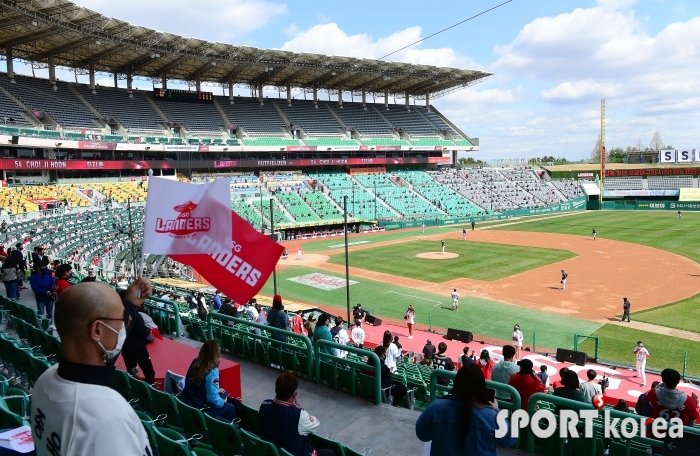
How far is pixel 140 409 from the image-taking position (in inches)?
264

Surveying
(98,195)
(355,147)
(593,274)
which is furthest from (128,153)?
(593,274)

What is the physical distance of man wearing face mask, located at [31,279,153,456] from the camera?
2.18m

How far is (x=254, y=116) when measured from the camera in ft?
246

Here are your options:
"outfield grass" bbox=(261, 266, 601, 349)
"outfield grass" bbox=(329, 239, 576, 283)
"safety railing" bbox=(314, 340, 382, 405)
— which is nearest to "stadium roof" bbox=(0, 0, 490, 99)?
"outfield grass" bbox=(329, 239, 576, 283)

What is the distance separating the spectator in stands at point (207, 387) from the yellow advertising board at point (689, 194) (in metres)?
84.7

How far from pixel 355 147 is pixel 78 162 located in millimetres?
39394

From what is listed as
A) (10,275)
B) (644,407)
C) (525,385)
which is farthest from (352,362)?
(10,275)

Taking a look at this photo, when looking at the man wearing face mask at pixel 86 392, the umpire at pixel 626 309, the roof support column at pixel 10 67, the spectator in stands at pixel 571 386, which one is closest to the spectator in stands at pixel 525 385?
the spectator in stands at pixel 571 386

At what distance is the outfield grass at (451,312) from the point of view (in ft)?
72.5

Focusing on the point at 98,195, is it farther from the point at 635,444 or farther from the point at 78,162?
the point at 635,444

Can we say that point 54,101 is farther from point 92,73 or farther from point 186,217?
point 186,217

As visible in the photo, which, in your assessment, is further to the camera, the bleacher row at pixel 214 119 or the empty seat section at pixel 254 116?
the empty seat section at pixel 254 116

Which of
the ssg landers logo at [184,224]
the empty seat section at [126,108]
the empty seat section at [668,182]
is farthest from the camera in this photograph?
the empty seat section at [668,182]

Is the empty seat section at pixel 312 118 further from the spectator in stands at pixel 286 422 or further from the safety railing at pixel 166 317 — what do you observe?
the spectator in stands at pixel 286 422
